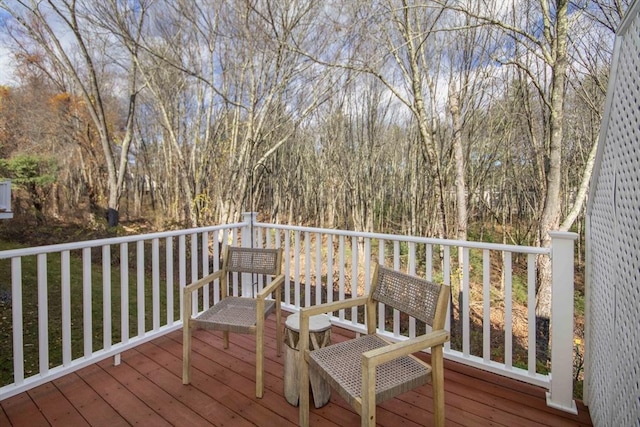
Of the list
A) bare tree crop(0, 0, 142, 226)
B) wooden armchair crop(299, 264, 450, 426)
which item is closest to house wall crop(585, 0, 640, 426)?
wooden armchair crop(299, 264, 450, 426)

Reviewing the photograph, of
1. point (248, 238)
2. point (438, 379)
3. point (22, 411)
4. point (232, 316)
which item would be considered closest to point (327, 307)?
point (438, 379)

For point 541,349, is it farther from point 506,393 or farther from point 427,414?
point 427,414

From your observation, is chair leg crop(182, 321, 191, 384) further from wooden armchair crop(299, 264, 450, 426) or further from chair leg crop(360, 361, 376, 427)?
chair leg crop(360, 361, 376, 427)

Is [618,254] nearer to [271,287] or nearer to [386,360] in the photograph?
[386,360]

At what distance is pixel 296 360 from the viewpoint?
1946 millimetres

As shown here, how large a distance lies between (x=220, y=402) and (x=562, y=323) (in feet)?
6.62

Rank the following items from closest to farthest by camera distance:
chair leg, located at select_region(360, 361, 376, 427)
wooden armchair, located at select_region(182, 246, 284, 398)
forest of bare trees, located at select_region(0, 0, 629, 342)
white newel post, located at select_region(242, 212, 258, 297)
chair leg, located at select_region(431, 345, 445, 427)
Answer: chair leg, located at select_region(360, 361, 376, 427) < chair leg, located at select_region(431, 345, 445, 427) < wooden armchair, located at select_region(182, 246, 284, 398) < white newel post, located at select_region(242, 212, 258, 297) < forest of bare trees, located at select_region(0, 0, 629, 342)

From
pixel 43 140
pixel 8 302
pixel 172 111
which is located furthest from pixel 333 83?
pixel 43 140

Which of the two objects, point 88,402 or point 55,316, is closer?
point 88,402

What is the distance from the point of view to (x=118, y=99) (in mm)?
11344

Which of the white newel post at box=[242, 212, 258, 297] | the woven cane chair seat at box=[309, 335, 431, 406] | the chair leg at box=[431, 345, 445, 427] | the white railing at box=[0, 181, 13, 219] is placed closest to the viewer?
the woven cane chair seat at box=[309, 335, 431, 406]

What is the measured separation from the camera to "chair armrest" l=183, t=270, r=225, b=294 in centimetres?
224

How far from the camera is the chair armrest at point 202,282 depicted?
88.2 inches

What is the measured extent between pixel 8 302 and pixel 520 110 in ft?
27.4
